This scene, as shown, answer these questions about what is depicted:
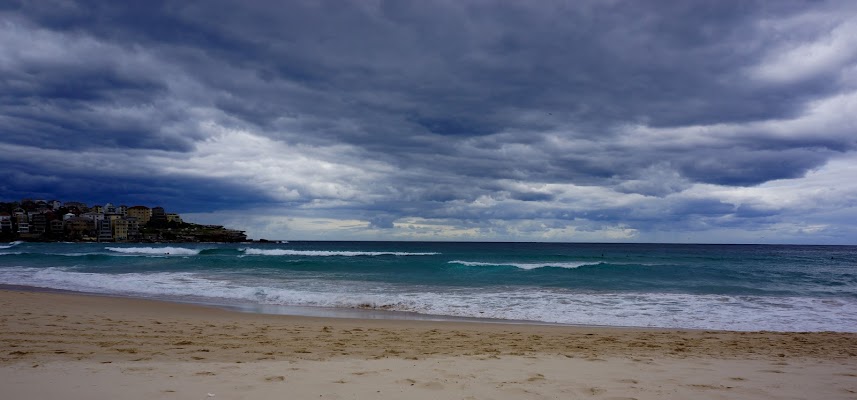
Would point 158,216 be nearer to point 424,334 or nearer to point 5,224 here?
point 5,224

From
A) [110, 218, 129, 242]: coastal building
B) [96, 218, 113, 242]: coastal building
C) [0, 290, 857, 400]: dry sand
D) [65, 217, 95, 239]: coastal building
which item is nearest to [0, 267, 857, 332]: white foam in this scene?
[0, 290, 857, 400]: dry sand

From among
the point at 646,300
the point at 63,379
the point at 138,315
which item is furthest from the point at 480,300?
the point at 63,379

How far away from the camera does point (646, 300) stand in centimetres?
1622

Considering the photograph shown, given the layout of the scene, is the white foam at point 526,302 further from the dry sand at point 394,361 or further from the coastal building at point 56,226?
the coastal building at point 56,226

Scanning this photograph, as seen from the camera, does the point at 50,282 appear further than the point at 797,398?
Yes

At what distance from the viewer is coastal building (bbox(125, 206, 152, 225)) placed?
456 feet

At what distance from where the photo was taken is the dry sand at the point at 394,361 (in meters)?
4.79

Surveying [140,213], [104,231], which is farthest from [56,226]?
[140,213]

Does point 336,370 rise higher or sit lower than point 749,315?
higher

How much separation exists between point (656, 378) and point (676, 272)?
90.1ft

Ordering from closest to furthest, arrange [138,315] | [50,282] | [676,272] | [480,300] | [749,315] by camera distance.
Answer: [138,315]
[749,315]
[480,300]
[50,282]
[676,272]

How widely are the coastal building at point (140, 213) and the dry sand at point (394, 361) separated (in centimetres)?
15007

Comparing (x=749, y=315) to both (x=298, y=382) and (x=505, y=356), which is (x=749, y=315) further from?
(x=298, y=382)

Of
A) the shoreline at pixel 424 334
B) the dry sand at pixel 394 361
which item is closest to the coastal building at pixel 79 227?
the shoreline at pixel 424 334
